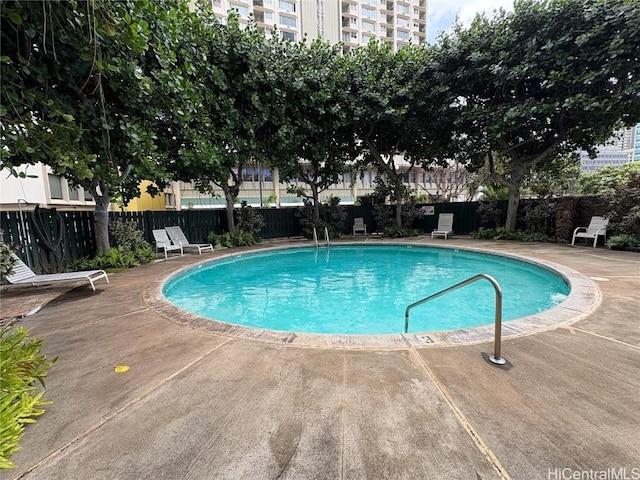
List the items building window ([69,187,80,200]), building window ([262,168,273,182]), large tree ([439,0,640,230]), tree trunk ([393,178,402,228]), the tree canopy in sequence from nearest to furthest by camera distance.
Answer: the tree canopy < large tree ([439,0,640,230]) < building window ([69,187,80,200]) < tree trunk ([393,178,402,228]) < building window ([262,168,273,182])

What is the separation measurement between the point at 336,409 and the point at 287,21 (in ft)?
151

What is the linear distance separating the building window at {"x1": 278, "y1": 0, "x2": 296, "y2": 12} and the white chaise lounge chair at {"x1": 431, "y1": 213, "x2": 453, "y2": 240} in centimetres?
3775

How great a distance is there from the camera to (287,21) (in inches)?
1458

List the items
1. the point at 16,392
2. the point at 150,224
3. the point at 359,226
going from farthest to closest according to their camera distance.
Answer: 1. the point at 359,226
2. the point at 150,224
3. the point at 16,392

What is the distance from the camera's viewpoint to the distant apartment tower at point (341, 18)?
35.0 meters

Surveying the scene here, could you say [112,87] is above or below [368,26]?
below

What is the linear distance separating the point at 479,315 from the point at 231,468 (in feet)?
16.0

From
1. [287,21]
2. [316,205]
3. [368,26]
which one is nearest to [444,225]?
[316,205]

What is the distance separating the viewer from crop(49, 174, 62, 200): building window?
12.0 metres

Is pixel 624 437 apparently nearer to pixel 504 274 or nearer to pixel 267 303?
pixel 267 303

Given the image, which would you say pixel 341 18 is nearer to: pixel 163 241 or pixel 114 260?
pixel 163 241

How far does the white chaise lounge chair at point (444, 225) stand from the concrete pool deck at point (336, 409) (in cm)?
1027

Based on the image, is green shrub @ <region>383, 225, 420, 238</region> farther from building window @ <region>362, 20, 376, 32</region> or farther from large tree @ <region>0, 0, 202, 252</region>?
building window @ <region>362, 20, 376, 32</region>

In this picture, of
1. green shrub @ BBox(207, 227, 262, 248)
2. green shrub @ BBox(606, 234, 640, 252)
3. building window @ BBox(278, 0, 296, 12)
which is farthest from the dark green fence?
building window @ BBox(278, 0, 296, 12)
